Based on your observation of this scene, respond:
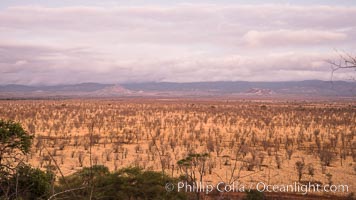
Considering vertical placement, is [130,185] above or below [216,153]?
above

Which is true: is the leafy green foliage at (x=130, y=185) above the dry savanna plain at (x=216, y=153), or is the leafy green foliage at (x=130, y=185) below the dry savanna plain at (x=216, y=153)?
above

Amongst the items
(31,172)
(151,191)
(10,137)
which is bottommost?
(151,191)

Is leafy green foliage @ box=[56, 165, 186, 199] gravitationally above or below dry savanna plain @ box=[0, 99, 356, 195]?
above

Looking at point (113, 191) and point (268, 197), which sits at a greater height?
point (113, 191)

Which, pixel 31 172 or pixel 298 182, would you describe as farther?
pixel 298 182

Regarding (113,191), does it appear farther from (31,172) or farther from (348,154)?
(348,154)

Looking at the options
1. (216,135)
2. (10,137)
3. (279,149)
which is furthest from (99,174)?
(216,135)

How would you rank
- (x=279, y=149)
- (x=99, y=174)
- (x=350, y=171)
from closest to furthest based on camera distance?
(x=99, y=174) → (x=350, y=171) → (x=279, y=149)

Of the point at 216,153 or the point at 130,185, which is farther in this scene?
the point at 216,153

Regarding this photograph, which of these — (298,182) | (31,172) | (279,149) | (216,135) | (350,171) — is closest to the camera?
(31,172)

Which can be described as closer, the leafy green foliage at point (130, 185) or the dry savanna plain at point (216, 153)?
the leafy green foliage at point (130, 185)

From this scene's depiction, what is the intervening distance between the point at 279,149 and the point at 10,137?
41.8 ft

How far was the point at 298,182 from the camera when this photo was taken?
36.9ft

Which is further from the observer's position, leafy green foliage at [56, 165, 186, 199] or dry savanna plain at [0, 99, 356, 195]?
dry savanna plain at [0, 99, 356, 195]
